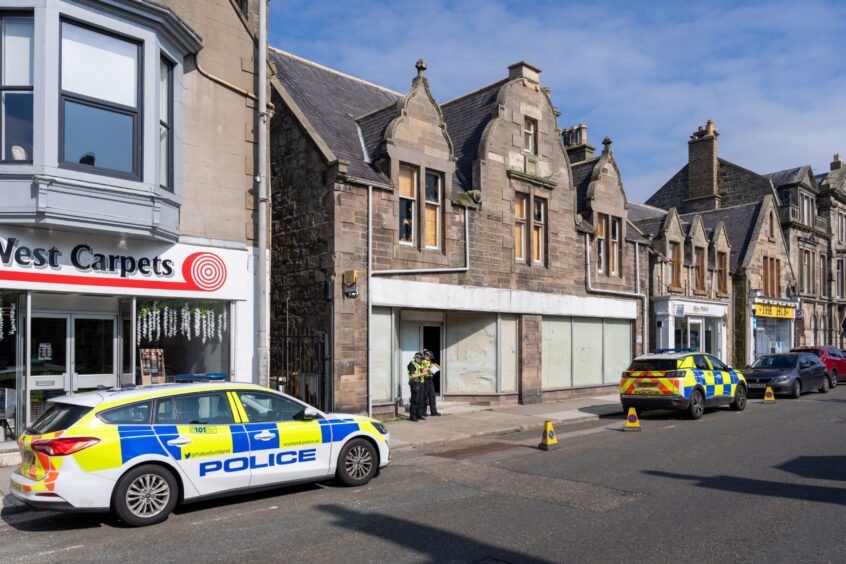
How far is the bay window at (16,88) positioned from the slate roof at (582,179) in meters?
16.3

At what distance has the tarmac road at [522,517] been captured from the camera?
649 centimetres

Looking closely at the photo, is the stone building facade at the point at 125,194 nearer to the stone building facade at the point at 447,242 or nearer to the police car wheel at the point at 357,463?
the stone building facade at the point at 447,242

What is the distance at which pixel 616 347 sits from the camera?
78.3ft

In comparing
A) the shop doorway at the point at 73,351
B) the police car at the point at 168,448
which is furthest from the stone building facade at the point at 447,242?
the police car at the point at 168,448

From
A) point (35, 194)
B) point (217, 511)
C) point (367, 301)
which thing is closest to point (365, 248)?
point (367, 301)

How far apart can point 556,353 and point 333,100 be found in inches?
392

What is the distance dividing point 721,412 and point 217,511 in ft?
47.1

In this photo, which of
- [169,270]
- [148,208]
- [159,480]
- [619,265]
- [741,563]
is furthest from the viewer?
[619,265]

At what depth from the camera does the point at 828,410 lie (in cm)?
1819

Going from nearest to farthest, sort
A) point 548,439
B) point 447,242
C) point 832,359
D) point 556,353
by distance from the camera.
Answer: point 548,439
point 447,242
point 556,353
point 832,359

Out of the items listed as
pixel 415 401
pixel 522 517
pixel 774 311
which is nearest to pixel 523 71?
pixel 415 401

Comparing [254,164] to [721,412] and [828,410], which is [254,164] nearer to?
[721,412]

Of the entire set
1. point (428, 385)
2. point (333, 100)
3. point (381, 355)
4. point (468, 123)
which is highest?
point (333, 100)

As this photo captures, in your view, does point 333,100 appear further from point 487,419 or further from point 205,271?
point 487,419
